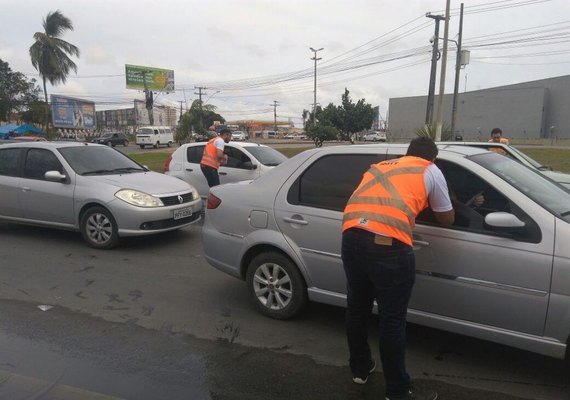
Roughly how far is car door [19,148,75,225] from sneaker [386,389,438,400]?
543 cm

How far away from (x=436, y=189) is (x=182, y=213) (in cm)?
470

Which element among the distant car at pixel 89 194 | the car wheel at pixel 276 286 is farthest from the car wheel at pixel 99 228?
the car wheel at pixel 276 286

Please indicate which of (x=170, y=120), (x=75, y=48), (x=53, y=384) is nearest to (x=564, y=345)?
(x=53, y=384)

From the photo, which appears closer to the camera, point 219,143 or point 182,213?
point 182,213

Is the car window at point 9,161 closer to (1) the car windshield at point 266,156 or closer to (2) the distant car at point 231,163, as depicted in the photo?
(2) the distant car at point 231,163

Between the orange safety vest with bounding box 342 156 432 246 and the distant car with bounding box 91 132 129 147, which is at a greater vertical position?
the orange safety vest with bounding box 342 156 432 246

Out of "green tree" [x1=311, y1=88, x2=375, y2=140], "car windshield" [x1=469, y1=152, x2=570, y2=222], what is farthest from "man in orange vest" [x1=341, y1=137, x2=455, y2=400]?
"green tree" [x1=311, y1=88, x2=375, y2=140]

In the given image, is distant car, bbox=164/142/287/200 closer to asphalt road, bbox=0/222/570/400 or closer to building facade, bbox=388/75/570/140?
asphalt road, bbox=0/222/570/400

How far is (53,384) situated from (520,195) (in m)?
3.37

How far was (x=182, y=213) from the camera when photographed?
7008mm

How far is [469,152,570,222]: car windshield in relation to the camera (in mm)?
3276

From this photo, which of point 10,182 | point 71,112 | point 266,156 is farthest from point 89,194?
point 71,112

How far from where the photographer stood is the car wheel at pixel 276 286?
413 cm

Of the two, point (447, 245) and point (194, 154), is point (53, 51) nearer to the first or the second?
point (194, 154)
